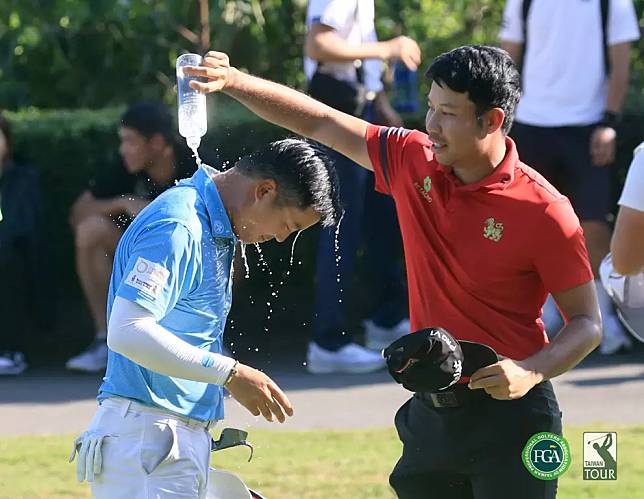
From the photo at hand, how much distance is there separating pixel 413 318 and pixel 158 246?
→ 3.17 ft

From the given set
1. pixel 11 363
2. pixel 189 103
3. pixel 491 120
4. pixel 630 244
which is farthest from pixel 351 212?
pixel 491 120

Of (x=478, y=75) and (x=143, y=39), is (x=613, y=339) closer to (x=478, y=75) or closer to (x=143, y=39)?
(x=478, y=75)

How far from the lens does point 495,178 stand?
4.14m

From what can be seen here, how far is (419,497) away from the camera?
13.8ft

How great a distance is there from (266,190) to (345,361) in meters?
4.04

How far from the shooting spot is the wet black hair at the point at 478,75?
4.11m

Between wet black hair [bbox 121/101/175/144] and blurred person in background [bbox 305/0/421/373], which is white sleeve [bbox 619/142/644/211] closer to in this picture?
blurred person in background [bbox 305/0/421/373]

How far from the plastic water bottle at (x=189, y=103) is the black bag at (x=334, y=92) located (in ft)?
9.11

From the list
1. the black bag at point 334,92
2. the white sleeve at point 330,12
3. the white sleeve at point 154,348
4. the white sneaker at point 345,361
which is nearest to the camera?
the white sleeve at point 154,348

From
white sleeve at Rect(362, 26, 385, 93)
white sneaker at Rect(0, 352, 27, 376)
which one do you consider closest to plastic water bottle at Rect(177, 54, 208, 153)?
white sleeve at Rect(362, 26, 385, 93)

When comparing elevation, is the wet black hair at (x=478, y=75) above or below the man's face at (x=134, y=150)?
above

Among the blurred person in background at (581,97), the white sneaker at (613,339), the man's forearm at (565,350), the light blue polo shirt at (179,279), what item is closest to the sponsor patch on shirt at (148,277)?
the light blue polo shirt at (179,279)

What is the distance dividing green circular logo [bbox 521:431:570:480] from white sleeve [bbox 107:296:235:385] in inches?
37.4

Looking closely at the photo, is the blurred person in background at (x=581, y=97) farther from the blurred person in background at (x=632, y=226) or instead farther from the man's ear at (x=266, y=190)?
the man's ear at (x=266, y=190)
